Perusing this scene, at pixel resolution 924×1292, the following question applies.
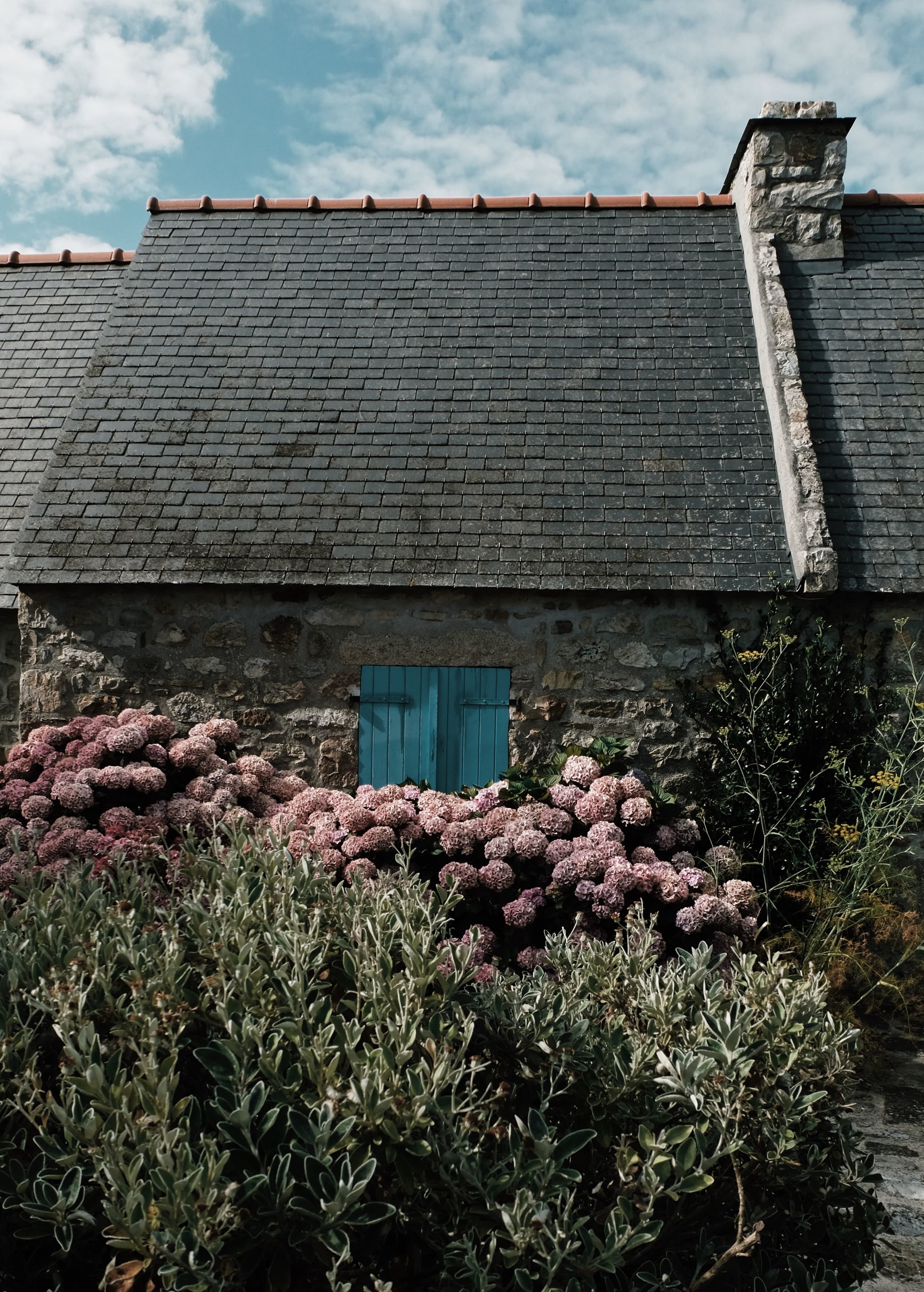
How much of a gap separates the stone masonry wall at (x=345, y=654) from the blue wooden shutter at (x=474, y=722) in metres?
0.07

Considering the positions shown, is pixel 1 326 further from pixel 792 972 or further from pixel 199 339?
pixel 792 972

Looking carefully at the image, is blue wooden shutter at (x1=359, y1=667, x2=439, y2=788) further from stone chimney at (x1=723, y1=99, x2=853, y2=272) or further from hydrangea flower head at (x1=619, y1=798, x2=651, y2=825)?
stone chimney at (x1=723, y1=99, x2=853, y2=272)

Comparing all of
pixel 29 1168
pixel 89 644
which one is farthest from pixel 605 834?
pixel 89 644

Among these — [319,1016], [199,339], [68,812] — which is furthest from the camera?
[199,339]

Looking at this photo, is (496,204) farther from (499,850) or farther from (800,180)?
(499,850)

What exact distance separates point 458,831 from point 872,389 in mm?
5171

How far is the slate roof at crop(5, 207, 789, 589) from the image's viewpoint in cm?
694

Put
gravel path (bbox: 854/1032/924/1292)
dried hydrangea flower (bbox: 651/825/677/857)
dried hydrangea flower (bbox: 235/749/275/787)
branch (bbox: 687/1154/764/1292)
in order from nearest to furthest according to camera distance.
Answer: branch (bbox: 687/1154/764/1292) → gravel path (bbox: 854/1032/924/1292) → dried hydrangea flower (bbox: 651/825/677/857) → dried hydrangea flower (bbox: 235/749/275/787)

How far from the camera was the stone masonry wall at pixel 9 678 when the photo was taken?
802 centimetres

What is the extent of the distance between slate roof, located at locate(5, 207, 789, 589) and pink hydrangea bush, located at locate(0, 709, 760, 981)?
1.62 m

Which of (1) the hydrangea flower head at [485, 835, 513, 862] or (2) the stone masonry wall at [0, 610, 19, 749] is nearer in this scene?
(1) the hydrangea flower head at [485, 835, 513, 862]

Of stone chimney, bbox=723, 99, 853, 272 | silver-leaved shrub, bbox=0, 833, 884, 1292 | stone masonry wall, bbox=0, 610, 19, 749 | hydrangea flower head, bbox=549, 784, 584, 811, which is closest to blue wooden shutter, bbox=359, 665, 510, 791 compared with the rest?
hydrangea flower head, bbox=549, 784, 584, 811

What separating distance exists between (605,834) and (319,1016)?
2.94m

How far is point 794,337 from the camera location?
7848 mm
